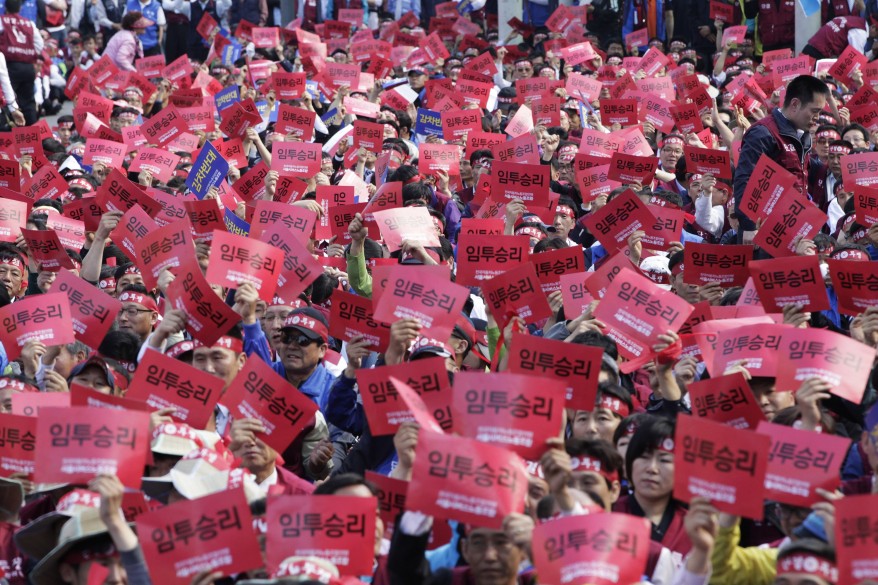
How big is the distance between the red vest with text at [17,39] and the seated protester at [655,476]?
14721mm

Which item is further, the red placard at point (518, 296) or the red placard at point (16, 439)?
the red placard at point (518, 296)

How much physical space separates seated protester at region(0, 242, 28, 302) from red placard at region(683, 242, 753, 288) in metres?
3.99

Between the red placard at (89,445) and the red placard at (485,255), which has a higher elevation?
the red placard at (89,445)

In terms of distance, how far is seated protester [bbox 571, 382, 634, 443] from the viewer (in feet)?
20.4

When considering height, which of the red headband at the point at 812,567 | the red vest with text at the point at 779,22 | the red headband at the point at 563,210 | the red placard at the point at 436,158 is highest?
the red headband at the point at 812,567

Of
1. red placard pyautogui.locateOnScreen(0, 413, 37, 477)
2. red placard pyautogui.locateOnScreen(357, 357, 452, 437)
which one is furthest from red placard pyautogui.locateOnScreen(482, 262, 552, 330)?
red placard pyautogui.locateOnScreen(0, 413, 37, 477)

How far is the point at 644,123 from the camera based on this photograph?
46.7ft

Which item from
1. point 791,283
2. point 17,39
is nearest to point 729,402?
point 791,283

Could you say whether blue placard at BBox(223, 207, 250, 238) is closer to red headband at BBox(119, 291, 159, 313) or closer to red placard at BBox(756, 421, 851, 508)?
red headband at BBox(119, 291, 159, 313)

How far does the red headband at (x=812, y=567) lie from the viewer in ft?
14.6

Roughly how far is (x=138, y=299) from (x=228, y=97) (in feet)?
26.1

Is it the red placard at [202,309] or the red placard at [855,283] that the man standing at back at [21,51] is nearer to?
the red placard at [202,309]

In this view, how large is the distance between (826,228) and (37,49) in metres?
11.8

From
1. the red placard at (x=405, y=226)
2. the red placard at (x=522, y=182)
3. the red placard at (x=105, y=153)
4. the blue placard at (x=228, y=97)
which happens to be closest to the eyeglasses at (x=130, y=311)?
the red placard at (x=405, y=226)
